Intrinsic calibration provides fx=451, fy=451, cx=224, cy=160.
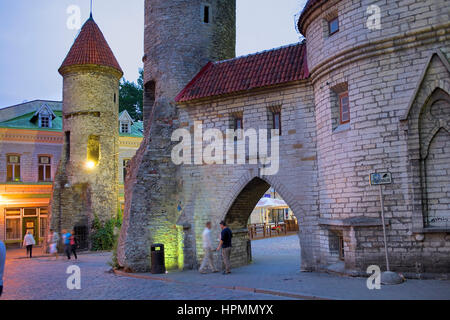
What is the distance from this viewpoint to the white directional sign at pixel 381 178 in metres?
11.2

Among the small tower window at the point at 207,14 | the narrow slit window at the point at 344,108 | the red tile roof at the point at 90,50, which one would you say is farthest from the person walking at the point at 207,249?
the red tile roof at the point at 90,50

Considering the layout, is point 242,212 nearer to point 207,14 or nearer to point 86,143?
point 207,14

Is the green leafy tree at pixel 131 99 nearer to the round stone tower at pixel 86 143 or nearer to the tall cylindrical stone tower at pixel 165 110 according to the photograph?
the round stone tower at pixel 86 143

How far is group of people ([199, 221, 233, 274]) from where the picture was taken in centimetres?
1463

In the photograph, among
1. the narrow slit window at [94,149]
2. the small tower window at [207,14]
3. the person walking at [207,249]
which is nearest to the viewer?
the person walking at [207,249]

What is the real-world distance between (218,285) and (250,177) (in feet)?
14.5

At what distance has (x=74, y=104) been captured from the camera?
91.4ft

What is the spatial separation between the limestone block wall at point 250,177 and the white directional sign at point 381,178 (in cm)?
303

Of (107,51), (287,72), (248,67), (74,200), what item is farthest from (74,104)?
(287,72)

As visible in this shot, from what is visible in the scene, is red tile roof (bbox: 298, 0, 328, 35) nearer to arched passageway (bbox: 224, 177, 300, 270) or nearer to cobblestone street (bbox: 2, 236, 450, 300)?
arched passageway (bbox: 224, 177, 300, 270)

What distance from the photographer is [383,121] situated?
1185 centimetres

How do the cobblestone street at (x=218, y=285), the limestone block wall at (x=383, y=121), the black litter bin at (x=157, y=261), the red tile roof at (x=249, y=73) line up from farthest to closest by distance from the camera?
the black litter bin at (x=157, y=261) < the red tile roof at (x=249, y=73) < the limestone block wall at (x=383, y=121) < the cobblestone street at (x=218, y=285)

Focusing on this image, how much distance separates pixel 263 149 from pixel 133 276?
245 inches

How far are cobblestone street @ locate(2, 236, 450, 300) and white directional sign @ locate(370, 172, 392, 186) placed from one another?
2.47 meters
